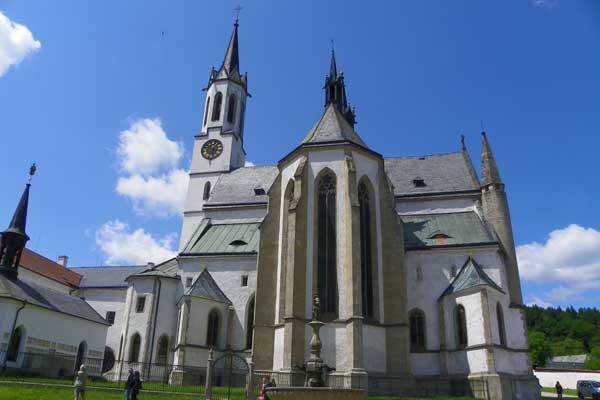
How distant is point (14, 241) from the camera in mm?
28984

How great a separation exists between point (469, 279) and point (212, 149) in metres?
26.6

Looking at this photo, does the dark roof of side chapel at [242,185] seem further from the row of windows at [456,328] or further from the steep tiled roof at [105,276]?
the row of windows at [456,328]

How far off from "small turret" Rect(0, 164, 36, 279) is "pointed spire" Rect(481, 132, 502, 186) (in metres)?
30.4

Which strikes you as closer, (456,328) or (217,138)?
(456,328)

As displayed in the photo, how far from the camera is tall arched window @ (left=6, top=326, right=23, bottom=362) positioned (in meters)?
24.1

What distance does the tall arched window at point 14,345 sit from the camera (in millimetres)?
24141

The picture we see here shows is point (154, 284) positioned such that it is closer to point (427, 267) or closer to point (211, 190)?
point (211, 190)

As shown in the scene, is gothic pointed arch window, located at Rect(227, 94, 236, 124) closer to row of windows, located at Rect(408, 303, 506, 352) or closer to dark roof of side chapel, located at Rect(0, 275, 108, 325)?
dark roof of side chapel, located at Rect(0, 275, 108, 325)

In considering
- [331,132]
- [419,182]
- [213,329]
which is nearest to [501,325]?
[419,182]

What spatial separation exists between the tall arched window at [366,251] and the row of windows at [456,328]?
14.5 ft

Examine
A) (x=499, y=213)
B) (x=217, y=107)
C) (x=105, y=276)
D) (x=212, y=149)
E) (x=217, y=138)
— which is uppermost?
(x=217, y=107)

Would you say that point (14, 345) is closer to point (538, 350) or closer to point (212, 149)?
point (212, 149)

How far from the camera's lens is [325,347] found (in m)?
24.0

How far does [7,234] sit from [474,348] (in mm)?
28002
